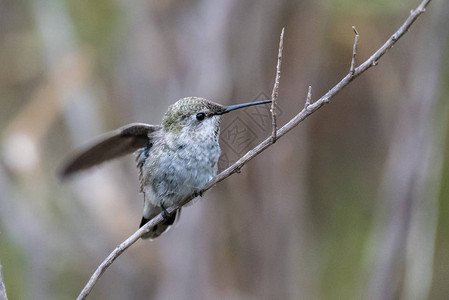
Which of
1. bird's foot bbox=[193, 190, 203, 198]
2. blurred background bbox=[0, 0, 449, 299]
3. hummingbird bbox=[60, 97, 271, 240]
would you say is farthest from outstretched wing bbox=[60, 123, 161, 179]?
blurred background bbox=[0, 0, 449, 299]

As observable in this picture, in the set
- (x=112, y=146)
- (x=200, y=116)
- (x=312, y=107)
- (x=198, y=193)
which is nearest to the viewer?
(x=312, y=107)

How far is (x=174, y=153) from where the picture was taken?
3.44 meters

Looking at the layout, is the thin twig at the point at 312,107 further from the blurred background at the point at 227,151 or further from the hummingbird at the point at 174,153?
the blurred background at the point at 227,151

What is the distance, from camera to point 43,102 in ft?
17.9

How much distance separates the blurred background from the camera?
507 centimetres

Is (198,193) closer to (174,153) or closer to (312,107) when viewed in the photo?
(174,153)

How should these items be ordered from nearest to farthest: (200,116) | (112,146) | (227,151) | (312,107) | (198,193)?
(312,107) → (198,193) → (200,116) → (112,146) → (227,151)

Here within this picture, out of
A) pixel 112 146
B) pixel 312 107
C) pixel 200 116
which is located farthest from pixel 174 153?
pixel 312 107

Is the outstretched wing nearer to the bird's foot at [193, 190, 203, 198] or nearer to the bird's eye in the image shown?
the bird's eye

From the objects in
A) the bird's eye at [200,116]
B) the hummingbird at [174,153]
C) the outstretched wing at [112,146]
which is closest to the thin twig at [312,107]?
the hummingbird at [174,153]

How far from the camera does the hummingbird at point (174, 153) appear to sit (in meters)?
3.34

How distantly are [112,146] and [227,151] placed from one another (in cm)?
104

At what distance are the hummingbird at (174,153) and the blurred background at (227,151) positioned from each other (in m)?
1.07

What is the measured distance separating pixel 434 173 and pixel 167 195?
209cm
